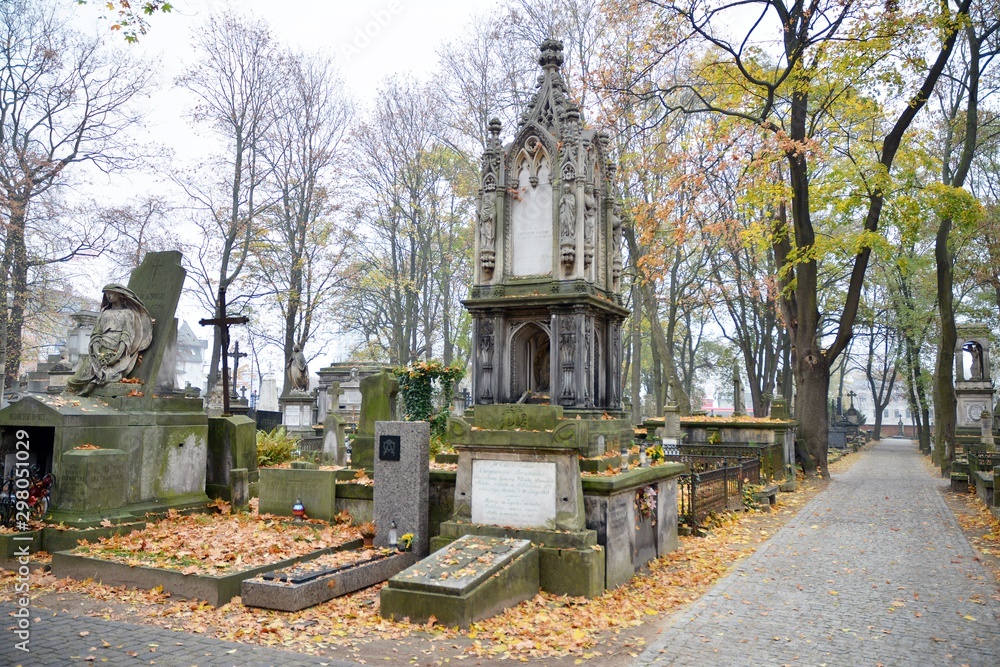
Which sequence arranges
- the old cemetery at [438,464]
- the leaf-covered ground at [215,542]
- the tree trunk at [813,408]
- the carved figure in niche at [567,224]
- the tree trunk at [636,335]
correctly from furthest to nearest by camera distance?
the tree trunk at [636,335] → the tree trunk at [813,408] → the carved figure in niche at [567,224] → the leaf-covered ground at [215,542] → the old cemetery at [438,464]

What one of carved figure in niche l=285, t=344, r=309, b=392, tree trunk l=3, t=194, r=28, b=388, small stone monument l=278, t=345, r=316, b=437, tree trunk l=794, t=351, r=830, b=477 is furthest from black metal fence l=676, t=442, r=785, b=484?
tree trunk l=3, t=194, r=28, b=388

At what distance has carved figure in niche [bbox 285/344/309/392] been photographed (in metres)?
29.3

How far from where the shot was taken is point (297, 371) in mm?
29297

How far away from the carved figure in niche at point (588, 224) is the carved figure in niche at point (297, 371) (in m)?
20.6

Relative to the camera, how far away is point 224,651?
5.25 m

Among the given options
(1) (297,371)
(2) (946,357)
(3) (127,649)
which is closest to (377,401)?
(3) (127,649)

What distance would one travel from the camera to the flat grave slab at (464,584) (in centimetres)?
593

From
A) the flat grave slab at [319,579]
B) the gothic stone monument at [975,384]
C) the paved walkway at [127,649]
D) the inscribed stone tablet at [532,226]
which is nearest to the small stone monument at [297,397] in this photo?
the inscribed stone tablet at [532,226]

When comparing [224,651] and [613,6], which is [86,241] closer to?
[613,6]

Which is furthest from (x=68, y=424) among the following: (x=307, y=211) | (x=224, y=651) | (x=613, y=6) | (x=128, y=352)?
(x=307, y=211)

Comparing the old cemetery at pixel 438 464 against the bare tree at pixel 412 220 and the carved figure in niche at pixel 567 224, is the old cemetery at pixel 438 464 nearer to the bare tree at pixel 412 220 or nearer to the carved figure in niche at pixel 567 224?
the carved figure in niche at pixel 567 224

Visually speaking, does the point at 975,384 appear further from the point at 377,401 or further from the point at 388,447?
the point at 388,447

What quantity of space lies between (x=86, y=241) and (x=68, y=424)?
19.5 metres

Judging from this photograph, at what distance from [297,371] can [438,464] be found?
21621 millimetres
